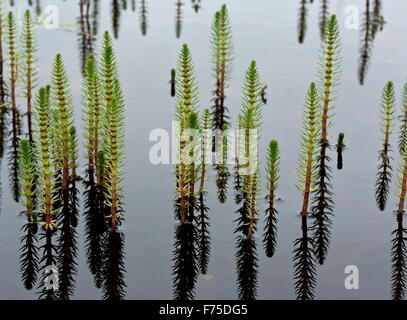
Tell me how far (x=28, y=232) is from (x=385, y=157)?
474cm

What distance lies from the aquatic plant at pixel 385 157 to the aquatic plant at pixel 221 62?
2315 mm

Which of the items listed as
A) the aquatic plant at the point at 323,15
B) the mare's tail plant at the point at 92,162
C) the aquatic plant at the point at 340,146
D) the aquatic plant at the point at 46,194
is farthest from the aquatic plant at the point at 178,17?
the aquatic plant at the point at 46,194

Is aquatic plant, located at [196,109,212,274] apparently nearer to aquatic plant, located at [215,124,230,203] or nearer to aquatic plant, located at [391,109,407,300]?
aquatic plant, located at [215,124,230,203]

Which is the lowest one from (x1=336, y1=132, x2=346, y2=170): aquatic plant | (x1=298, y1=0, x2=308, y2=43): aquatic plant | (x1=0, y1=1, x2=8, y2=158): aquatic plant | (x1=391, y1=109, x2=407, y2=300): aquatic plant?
(x1=391, y1=109, x2=407, y2=300): aquatic plant

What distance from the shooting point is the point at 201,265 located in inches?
356

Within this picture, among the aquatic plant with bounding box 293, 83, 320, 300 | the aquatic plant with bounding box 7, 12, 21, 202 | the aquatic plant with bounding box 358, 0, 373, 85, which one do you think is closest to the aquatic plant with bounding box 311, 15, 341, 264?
the aquatic plant with bounding box 293, 83, 320, 300

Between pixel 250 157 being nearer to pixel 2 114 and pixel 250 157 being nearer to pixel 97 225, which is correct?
pixel 97 225

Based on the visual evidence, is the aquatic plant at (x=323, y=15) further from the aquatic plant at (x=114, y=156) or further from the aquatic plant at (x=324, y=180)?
the aquatic plant at (x=114, y=156)

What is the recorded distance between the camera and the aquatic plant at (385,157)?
10593mm

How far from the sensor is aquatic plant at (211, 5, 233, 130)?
1288 cm

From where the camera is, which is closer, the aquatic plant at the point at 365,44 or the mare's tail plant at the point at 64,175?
the mare's tail plant at the point at 64,175

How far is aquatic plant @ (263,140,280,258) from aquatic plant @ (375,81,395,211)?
128cm

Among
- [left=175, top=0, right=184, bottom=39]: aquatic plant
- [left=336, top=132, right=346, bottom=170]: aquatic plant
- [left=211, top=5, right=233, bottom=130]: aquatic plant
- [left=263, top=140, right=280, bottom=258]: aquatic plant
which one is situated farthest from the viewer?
[left=175, top=0, right=184, bottom=39]: aquatic plant
